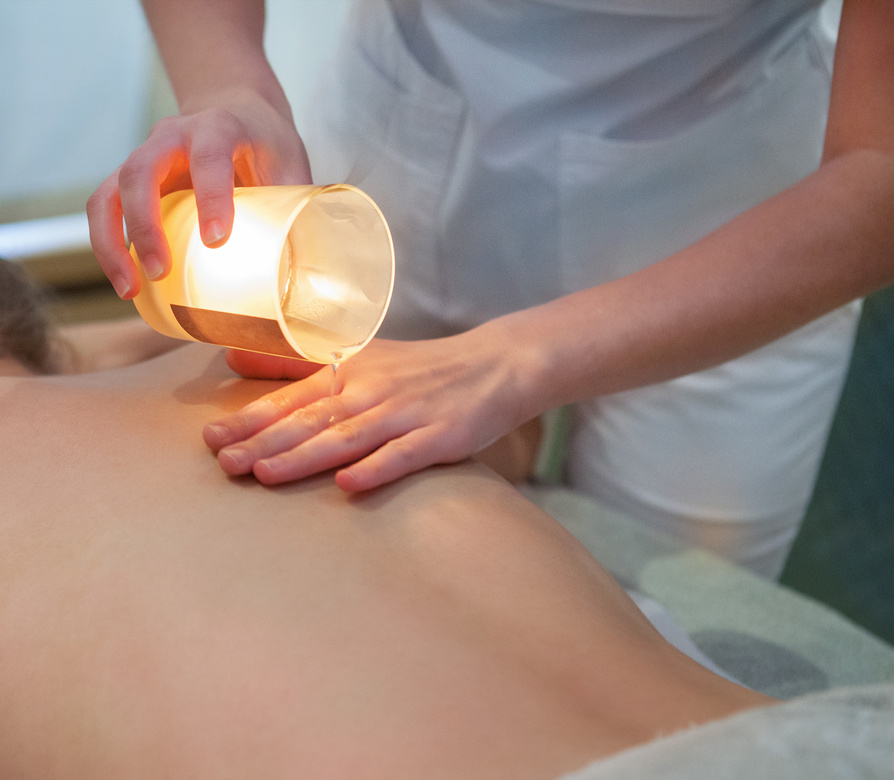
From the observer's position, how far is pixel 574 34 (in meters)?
1.08

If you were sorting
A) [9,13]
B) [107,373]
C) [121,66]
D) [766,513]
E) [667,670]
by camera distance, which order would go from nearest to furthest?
1. [667,670]
2. [107,373]
3. [766,513]
4. [9,13]
5. [121,66]

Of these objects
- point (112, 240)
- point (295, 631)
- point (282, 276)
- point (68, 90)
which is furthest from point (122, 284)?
point (68, 90)

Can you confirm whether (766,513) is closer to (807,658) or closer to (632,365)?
(807,658)

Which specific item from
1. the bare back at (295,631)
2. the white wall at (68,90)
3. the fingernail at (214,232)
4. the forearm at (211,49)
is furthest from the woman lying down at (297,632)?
the white wall at (68,90)

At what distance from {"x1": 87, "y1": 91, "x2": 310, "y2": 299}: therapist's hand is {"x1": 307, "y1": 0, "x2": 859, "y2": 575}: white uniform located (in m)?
0.34

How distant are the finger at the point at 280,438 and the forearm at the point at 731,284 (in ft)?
0.83

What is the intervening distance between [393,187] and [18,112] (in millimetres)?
Result: 2227

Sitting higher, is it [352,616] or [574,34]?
[574,34]

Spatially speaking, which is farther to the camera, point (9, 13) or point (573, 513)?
point (9, 13)

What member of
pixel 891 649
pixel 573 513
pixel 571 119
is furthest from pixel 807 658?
pixel 571 119

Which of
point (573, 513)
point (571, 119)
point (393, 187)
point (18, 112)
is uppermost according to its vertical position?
point (571, 119)

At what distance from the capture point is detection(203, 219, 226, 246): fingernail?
0.73m

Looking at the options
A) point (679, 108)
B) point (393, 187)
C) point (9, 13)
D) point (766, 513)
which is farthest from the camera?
point (9, 13)

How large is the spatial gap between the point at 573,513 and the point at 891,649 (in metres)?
0.53
